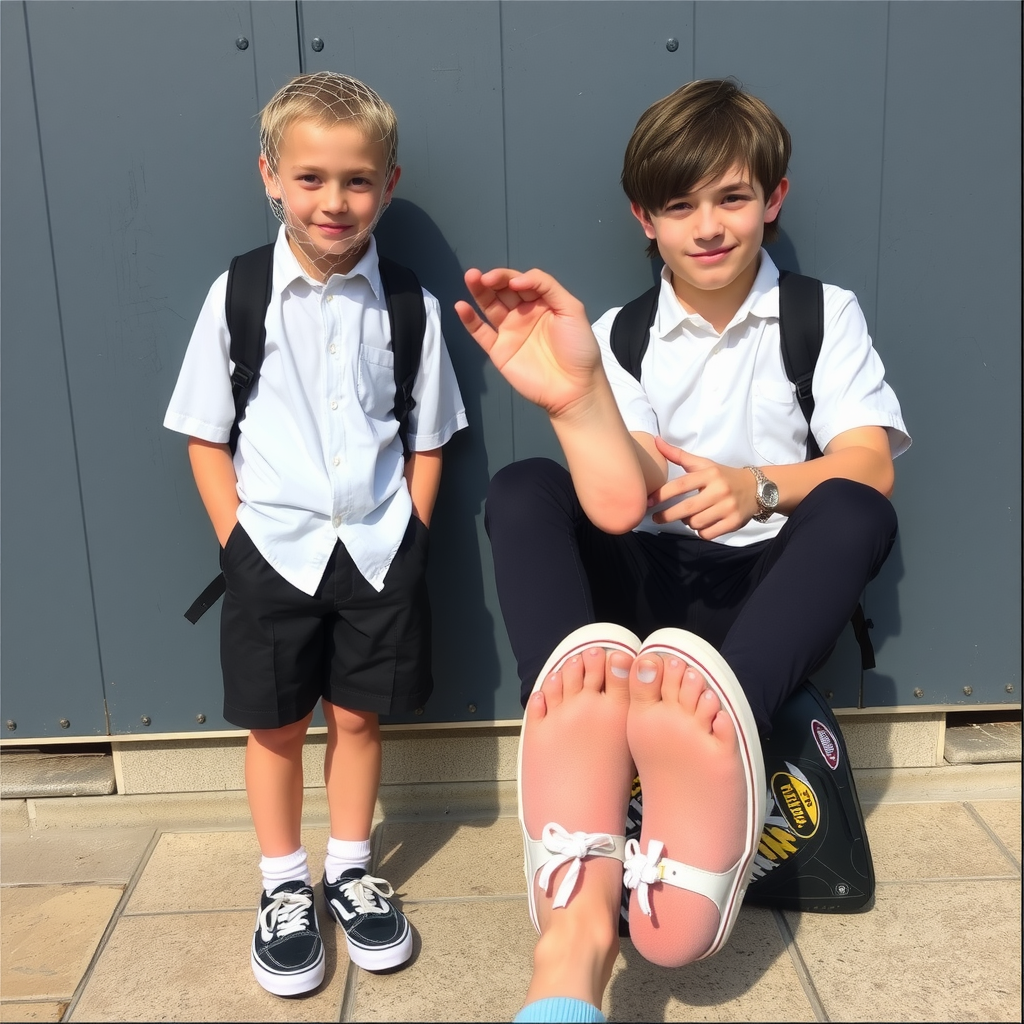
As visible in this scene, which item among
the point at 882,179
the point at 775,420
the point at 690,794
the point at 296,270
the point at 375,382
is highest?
the point at 882,179

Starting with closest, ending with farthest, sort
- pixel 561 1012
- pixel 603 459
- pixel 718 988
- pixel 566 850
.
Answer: pixel 561 1012, pixel 566 850, pixel 603 459, pixel 718 988

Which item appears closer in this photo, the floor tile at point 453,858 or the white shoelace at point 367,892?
the white shoelace at point 367,892

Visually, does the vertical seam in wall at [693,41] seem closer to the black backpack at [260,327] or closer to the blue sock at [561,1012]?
the black backpack at [260,327]

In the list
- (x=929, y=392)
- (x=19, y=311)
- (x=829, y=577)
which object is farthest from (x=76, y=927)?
(x=929, y=392)

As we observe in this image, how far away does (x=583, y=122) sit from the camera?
7.07 feet

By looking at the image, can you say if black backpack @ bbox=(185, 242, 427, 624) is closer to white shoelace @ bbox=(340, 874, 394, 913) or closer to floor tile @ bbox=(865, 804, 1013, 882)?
white shoelace @ bbox=(340, 874, 394, 913)

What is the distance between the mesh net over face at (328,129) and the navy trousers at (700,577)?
536 millimetres

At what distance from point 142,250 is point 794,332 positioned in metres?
1.34

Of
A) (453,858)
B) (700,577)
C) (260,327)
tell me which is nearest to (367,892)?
(453,858)

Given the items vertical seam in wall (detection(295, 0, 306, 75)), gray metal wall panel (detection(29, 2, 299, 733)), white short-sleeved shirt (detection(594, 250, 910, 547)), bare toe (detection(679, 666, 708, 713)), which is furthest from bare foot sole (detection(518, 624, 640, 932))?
vertical seam in wall (detection(295, 0, 306, 75))

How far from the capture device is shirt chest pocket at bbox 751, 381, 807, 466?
206 centimetres

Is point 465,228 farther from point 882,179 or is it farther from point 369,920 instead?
point 369,920

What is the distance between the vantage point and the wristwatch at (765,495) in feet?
5.95

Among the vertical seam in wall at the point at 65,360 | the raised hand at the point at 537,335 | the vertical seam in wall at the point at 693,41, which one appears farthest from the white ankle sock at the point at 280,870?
the vertical seam in wall at the point at 693,41
